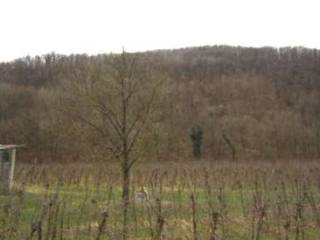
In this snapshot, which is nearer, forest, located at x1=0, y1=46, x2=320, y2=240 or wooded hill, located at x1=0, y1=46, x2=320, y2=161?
forest, located at x1=0, y1=46, x2=320, y2=240

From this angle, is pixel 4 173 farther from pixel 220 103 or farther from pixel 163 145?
pixel 220 103

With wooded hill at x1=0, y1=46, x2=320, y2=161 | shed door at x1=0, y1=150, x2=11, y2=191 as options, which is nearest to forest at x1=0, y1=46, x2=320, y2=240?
shed door at x1=0, y1=150, x2=11, y2=191

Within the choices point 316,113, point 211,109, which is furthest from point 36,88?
point 316,113

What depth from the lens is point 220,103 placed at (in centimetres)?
9075

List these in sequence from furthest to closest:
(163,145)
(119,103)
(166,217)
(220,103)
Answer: (220,103)
(163,145)
(119,103)
(166,217)

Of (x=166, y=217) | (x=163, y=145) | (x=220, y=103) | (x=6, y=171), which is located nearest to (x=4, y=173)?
(x=6, y=171)

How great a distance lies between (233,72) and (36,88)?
36362 millimetres

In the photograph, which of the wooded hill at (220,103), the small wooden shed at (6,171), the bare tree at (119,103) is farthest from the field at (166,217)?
the wooded hill at (220,103)

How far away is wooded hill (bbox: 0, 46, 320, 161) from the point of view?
215 ft

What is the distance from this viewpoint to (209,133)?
7412cm

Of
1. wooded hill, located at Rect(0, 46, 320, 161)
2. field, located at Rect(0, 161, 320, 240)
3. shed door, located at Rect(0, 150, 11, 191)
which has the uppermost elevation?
wooded hill, located at Rect(0, 46, 320, 161)

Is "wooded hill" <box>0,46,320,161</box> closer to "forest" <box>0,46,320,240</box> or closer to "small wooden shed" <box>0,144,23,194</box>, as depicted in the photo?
"forest" <box>0,46,320,240</box>

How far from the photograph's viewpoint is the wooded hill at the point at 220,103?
65.4 metres

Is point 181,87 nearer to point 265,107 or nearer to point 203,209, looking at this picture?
point 265,107
